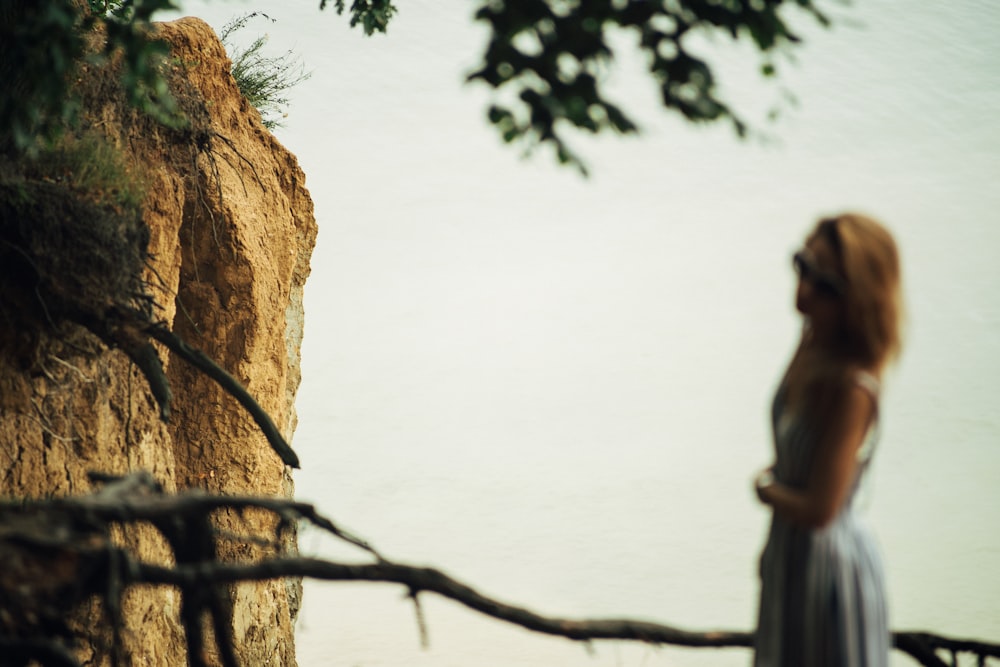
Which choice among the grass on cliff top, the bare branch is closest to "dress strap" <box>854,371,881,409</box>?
the bare branch

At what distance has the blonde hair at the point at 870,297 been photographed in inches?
81.4

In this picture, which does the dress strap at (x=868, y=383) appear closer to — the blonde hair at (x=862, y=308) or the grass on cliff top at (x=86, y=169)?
the blonde hair at (x=862, y=308)

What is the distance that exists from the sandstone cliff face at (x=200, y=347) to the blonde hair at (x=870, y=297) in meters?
3.33

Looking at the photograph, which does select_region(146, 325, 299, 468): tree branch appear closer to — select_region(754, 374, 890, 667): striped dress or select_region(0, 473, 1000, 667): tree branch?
select_region(0, 473, 1000, 667): tree branch

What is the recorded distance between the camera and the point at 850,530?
222 centimetres

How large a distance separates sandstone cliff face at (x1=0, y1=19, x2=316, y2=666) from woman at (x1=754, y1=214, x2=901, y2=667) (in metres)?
3.20

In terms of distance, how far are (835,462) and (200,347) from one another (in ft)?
17.3

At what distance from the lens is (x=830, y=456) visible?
2.07 m

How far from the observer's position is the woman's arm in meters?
2.05

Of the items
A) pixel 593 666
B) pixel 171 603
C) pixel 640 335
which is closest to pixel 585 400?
pixel 640 335

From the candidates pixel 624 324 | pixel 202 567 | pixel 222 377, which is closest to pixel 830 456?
pixel 202 567

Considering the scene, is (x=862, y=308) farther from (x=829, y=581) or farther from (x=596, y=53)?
(x=596, y=53)

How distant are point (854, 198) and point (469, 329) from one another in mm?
9495

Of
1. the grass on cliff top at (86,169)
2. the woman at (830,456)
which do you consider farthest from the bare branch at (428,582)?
the grass on cliff top at (86,169)
